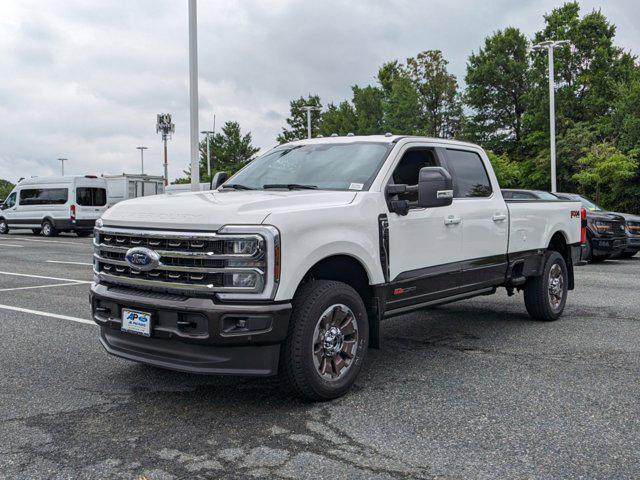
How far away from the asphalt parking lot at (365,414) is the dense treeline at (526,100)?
3080 centimetres

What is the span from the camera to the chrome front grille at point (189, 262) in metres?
4.09

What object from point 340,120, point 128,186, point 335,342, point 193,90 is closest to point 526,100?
point 340,120

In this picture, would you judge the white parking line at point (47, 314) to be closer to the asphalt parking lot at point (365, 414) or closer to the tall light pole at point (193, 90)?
the asphalt parking lot at point (365, 414)

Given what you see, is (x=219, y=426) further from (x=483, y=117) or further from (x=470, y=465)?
(x=483, y=117)

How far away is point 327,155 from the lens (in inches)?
226

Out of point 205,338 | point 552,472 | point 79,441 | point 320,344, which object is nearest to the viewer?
point 552,472

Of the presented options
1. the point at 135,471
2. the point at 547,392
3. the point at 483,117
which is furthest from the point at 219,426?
the point at 483,117

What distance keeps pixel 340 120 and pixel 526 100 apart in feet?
61.3

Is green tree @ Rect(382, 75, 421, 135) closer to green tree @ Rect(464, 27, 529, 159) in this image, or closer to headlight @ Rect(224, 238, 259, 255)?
green tree @ Rect(464, 27, 529, 159)

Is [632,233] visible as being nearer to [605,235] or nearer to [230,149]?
[605,235]

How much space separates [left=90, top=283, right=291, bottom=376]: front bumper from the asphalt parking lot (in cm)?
35

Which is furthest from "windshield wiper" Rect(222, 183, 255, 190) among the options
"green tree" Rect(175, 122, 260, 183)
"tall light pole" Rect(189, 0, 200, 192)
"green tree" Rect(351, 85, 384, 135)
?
"green tree" Rect(175, 122, 260, 183)

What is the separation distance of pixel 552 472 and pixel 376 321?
1891mm

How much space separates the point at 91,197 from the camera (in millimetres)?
28453
